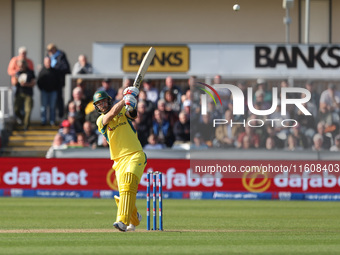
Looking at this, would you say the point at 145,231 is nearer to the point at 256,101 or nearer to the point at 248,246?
the point at 248,246

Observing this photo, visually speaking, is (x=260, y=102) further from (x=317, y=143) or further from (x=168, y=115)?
(x=168, y=115)

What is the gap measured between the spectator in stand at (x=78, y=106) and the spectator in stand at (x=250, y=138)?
4.46 metres

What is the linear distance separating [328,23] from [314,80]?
23.1 ft

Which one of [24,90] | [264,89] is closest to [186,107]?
[264,89]

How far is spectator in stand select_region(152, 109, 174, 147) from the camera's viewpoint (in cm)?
2278

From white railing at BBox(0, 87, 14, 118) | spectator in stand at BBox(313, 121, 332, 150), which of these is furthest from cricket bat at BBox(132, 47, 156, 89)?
white railing at BBox(0, 87, 14, 118)

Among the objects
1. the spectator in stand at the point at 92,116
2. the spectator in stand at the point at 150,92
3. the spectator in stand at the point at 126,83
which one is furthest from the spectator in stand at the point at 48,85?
the spectator in stand at the point at 150,92

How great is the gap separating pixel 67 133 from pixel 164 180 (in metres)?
3.31

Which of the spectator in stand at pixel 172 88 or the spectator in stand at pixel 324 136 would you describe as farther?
the spectator in stand at pixel 172 88

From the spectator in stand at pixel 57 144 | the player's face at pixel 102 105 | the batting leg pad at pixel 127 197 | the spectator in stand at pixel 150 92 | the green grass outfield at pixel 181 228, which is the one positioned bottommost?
the green grass outfield at pixel 181 228

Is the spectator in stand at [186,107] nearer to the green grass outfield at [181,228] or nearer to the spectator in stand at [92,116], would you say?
the spectator in stand at [92,116]

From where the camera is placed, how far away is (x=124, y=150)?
12680mm

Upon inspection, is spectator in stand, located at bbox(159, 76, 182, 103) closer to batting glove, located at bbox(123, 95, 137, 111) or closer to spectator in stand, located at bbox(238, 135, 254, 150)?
spectator in stand, located at bbox(238, 135, 254, 150)

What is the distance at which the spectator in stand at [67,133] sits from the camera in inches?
910
